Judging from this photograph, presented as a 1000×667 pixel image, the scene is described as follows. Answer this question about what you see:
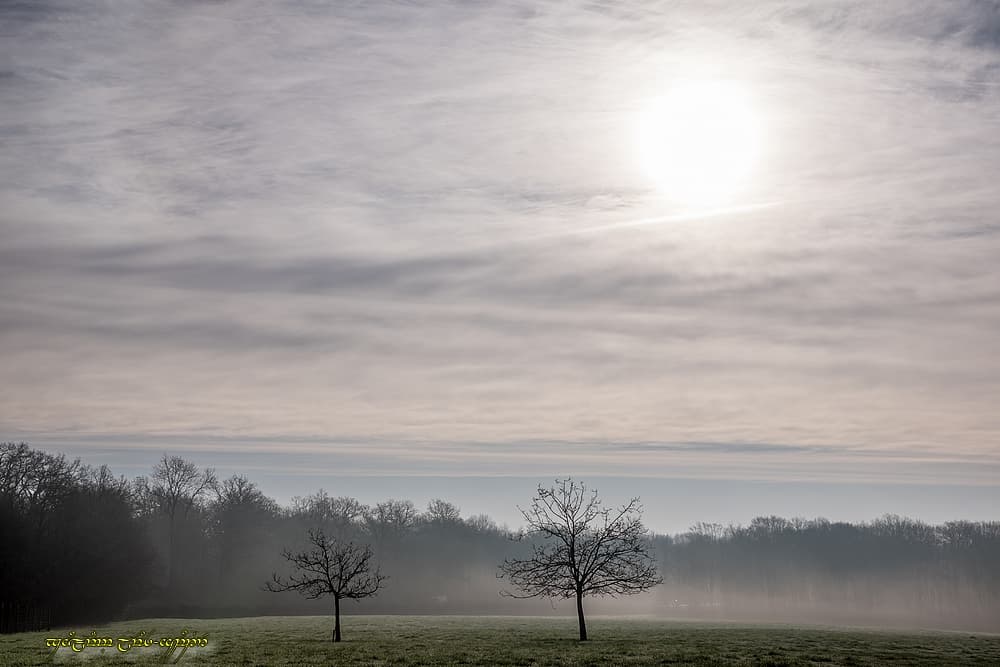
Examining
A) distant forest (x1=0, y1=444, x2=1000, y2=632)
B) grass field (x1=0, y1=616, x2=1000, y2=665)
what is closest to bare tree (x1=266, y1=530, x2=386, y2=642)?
grass field (x1=0, y1=616, x2=1000, y2=665)

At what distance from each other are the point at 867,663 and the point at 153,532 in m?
151

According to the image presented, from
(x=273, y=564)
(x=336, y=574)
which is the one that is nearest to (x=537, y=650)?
(x=336, y=574)

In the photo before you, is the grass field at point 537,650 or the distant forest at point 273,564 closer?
the grass field at point 537,650

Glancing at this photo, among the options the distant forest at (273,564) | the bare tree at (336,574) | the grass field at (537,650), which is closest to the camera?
the grass field at (537,650)

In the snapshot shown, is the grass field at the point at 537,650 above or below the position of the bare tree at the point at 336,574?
below

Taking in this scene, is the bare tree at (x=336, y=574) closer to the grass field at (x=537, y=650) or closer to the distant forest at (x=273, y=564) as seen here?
the grass field at (x=537, y=650)

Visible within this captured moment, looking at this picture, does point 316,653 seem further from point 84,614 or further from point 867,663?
point 84,614

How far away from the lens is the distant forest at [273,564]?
318ft

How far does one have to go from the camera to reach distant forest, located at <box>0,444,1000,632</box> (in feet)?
318

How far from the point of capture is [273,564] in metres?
158

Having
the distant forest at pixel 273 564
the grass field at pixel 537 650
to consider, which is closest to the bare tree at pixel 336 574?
the grass field at pixel 537 650

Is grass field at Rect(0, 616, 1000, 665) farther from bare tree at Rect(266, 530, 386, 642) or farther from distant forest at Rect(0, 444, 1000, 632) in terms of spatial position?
distant forest at Rect(0, 444, 1000, 632)

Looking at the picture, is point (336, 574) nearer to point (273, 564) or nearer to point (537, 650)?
point (537, 650)

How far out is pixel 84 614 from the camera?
96875mm
